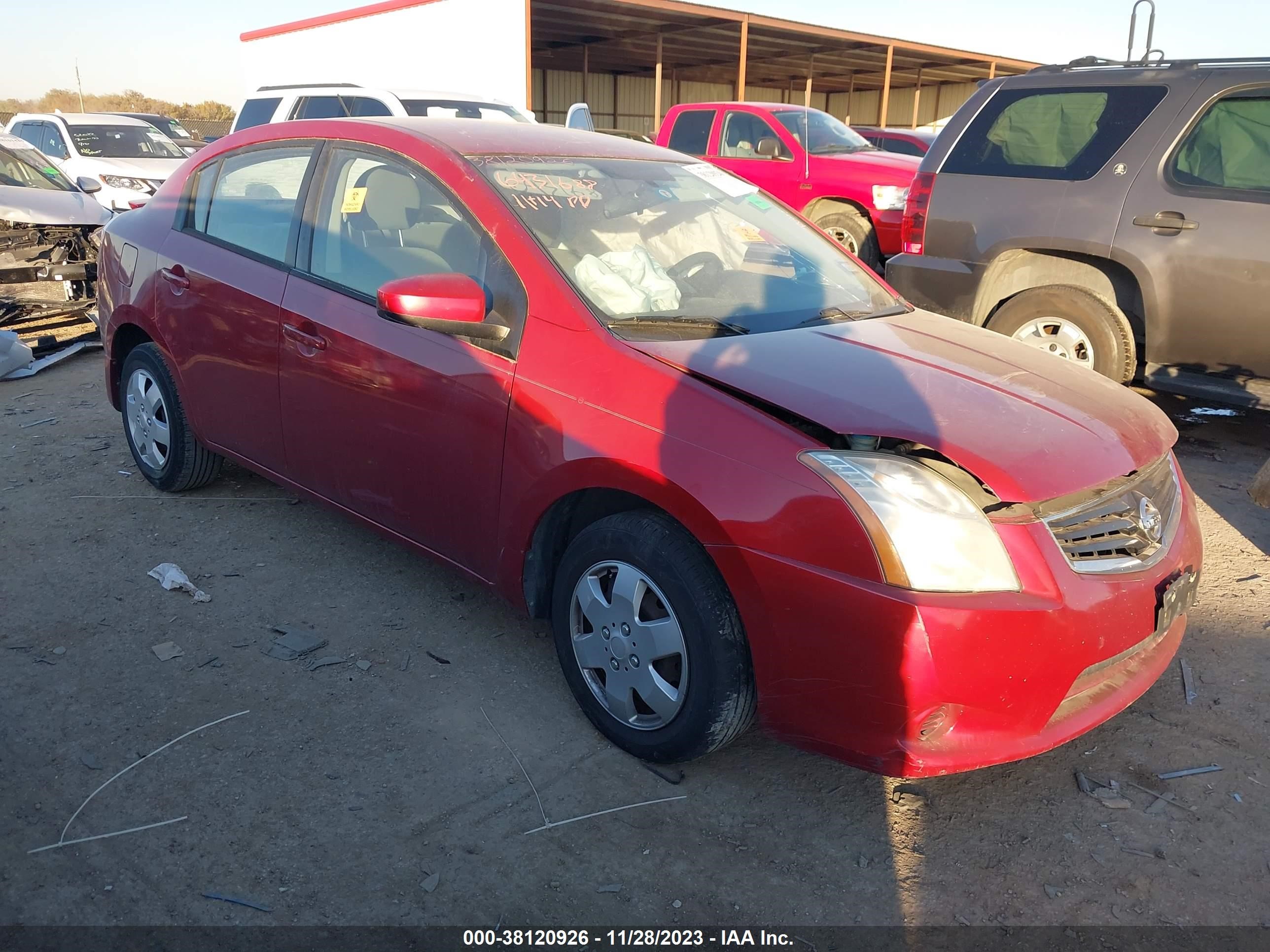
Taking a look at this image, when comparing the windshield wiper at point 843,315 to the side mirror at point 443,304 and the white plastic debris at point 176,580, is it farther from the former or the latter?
the white plastic debris at point 176,580

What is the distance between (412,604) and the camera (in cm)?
384

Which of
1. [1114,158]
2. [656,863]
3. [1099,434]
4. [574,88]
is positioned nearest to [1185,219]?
[1114,158]

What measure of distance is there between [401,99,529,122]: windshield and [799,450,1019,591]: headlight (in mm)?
8609

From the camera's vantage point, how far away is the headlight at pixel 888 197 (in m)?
10.5

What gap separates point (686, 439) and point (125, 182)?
1363 cm

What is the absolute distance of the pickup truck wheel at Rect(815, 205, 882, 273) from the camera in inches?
424

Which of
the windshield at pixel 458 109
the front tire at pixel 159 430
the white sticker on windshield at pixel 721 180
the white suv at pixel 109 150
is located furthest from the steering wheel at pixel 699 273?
the white suv at pixel 109 150

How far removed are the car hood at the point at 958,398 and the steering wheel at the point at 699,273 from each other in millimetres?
343

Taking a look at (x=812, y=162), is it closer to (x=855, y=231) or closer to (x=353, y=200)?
(x=855, y=231)

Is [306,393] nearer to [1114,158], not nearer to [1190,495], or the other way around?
[1190,495]

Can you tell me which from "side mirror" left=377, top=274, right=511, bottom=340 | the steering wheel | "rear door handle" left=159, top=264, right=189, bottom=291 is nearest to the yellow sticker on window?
"side mirror" left=377, top=274, right=511, bottom=340

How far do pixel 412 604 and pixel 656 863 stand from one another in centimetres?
166

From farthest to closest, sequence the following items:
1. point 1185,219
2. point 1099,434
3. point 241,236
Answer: point 1185,219
point 241,236
point 1099,434

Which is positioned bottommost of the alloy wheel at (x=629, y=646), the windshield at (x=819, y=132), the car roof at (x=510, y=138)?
the alloy wheel at (x=629, y=646)
